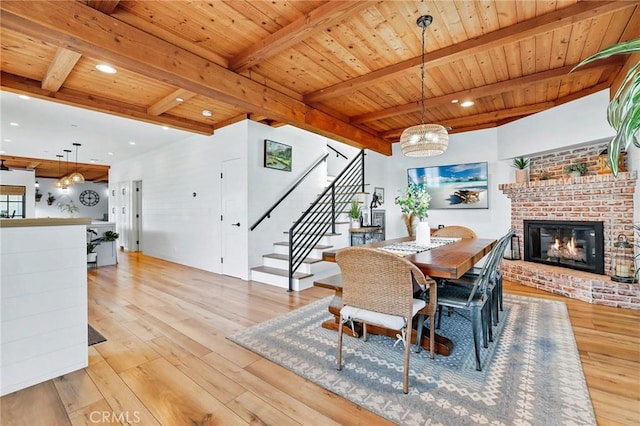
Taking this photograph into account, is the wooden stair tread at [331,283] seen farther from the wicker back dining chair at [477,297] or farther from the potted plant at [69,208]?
the potted plant at [69,208]

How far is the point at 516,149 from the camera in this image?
5047mm

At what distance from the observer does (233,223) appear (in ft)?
16.2

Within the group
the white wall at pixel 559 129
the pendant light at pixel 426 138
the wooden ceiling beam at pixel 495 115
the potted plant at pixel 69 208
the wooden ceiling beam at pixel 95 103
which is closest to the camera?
the pendant light at pixel 426 138

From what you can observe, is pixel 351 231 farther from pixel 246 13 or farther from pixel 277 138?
pixel 246 13

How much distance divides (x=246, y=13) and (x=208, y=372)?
108 inches

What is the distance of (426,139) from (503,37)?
3.52ft

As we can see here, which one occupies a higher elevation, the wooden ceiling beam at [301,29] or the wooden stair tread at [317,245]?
the wooden ceiling beam at [301,29]

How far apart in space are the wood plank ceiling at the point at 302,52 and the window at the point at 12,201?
714 cm

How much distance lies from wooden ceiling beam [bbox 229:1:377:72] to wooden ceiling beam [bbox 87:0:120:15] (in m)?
1.07

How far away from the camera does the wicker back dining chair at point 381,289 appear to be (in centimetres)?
183

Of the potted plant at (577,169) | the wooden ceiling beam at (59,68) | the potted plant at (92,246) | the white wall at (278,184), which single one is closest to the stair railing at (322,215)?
the white wall at (278,184)

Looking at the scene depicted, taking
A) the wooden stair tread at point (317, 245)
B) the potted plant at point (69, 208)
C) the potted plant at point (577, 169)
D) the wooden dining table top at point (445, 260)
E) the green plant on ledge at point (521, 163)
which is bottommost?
the wooden stair tread at point (317, 245)

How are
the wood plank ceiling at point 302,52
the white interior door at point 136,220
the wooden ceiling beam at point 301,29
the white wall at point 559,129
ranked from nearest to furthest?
the wooden ceiling beam at point 301,29 < the wood plank ceiling at point 302,52 < the white wall at point 559,129 < the white interior door at point 136,220

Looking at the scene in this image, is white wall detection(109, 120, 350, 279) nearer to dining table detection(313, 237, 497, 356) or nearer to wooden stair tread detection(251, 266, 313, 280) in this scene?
wooden stair tread detection(251, 266, 313, 280)
